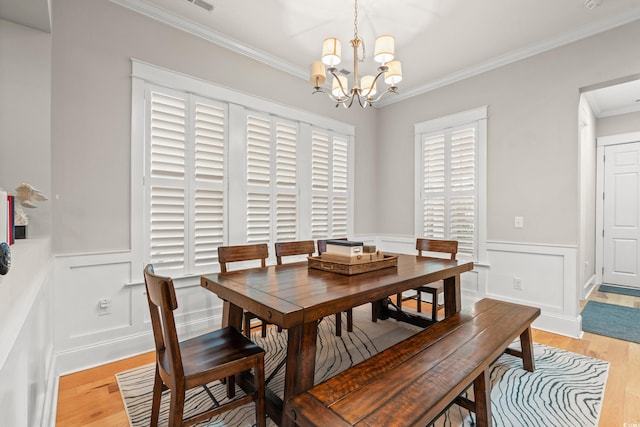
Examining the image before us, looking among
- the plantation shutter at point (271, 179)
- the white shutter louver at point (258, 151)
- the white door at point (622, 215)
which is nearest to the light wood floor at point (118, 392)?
the plantation shutter at point (271, 179)

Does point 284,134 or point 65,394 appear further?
point 284,134

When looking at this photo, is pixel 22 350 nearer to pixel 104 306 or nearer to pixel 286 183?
pixel 104 306

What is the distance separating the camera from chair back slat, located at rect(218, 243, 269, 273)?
228 centimetres

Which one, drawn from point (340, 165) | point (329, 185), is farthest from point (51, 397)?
point (340, 165)

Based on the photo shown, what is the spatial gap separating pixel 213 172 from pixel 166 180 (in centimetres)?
45

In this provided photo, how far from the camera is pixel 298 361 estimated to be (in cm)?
146

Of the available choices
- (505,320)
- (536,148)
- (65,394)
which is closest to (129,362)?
(65,394)

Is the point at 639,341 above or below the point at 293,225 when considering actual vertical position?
below

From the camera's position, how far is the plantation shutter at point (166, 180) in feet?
8.84

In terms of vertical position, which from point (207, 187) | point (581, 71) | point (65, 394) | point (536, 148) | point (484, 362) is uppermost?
point (581, 71)

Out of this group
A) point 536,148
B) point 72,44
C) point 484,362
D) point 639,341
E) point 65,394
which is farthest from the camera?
→ point 536,148

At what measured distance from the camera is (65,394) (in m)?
2.04

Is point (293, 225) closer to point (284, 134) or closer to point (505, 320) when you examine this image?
point (284, 134)

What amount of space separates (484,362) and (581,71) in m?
3.16
